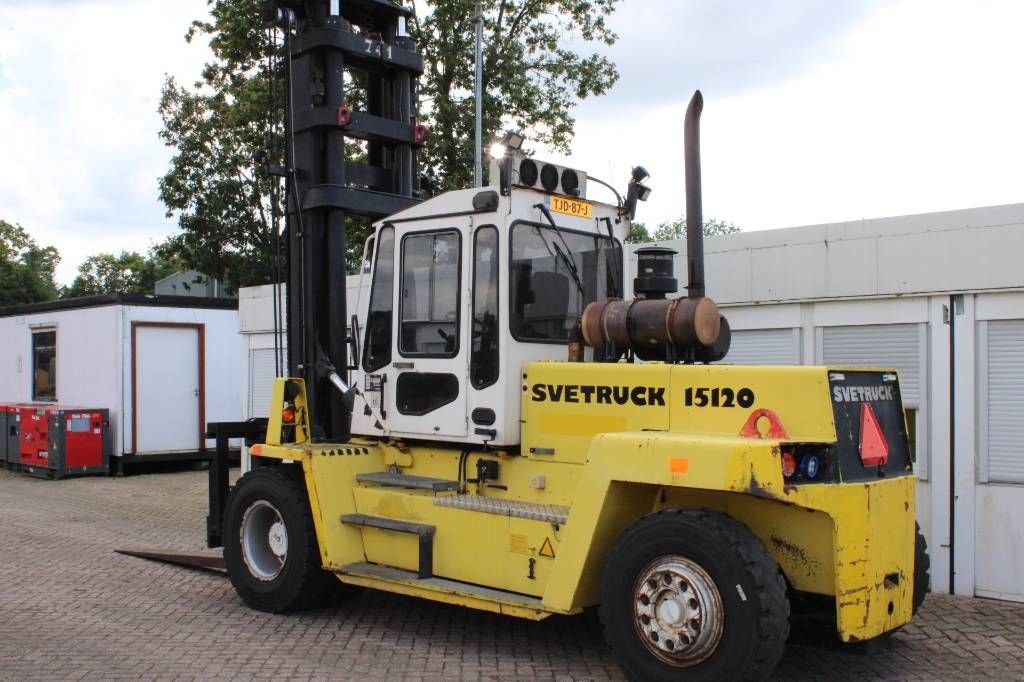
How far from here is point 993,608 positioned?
26.2 ft

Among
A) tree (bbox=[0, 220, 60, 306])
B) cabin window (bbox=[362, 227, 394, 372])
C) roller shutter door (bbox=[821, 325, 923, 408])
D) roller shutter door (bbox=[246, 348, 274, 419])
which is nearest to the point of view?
cabin window (bbox=[362, 227, 394, 372])

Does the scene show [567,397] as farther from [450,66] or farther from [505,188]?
[450,66]

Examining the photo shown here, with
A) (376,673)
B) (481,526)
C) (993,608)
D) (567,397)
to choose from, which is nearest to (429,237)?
(567,397)

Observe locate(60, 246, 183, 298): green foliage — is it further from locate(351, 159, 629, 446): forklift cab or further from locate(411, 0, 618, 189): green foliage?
locate(351, 159, 629, 446): forklift cab

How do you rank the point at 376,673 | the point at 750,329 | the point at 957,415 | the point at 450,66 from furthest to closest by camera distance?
the point at 450,66 → the point at 750,329 → the point at 957,415 → the point at 376,673

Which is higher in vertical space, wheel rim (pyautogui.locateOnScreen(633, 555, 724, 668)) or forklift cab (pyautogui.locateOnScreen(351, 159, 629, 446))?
forklift cab (pyautogui.locateOnScreen(351, 159, 629, 446))

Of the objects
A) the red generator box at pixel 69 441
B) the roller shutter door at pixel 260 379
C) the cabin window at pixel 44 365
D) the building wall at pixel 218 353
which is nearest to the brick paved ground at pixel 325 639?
the roller shutter door at pixel 260 379

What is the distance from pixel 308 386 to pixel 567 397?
2.60 m

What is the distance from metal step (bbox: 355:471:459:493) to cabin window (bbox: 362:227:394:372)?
2.54 ft

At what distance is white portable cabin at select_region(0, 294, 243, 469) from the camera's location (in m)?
17.6

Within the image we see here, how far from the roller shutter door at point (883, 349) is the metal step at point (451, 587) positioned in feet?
13.8

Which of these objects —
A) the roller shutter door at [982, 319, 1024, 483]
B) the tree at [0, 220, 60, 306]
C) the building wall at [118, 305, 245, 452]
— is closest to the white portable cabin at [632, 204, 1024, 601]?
the roller shutter door at [982, 319, 1024, 483]

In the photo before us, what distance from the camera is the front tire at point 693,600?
16.9 ft

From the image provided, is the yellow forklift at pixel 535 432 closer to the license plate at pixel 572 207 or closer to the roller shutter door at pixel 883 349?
the license plate at pixel 572 207
